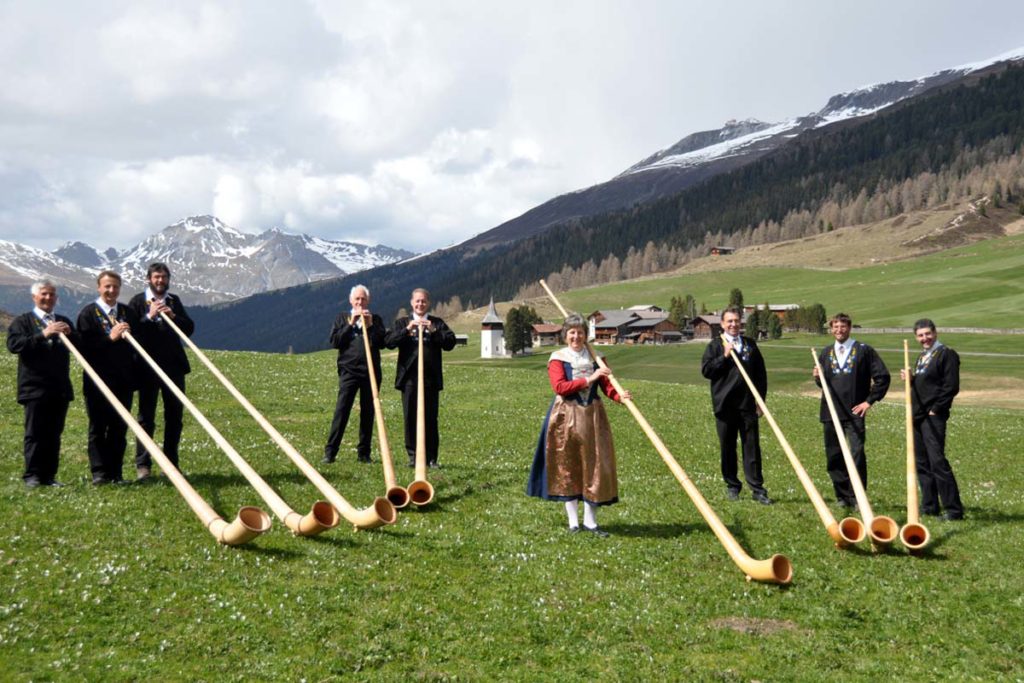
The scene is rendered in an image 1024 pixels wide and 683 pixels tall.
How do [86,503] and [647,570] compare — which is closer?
[647,570]

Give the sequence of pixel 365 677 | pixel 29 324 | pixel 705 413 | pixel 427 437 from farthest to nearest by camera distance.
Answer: pixel 705 413
pixel 427 437
pixel 29 324
pixel 365 677

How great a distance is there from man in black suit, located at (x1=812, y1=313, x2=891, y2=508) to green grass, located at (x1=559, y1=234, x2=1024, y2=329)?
11648cm

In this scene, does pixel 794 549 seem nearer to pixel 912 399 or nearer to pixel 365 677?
pixel 912 399

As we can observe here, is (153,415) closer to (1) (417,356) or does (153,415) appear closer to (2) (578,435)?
(1) (417,356)

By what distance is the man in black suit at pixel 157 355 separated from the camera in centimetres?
1266

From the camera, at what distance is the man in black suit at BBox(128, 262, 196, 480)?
A: 1266 centimetres

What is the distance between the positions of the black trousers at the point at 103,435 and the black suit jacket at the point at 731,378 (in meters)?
10.4

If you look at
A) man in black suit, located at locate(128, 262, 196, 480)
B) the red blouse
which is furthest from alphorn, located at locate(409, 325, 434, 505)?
man in black suit, located at locate(128, 262, 196, 480)

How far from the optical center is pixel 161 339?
1301 centimetres

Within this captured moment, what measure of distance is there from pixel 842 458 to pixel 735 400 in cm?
211

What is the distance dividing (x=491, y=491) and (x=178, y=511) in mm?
5342

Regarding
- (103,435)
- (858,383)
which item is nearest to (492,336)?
(858,383)

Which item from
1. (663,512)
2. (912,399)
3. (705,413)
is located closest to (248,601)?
(663,512)

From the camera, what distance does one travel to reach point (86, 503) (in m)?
10.6
